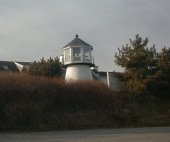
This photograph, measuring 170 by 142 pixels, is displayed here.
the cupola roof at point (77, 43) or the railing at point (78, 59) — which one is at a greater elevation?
the cupola roof at point (77, 43)

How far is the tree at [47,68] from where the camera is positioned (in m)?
44.7

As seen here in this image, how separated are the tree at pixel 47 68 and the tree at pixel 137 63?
6892 millimetres

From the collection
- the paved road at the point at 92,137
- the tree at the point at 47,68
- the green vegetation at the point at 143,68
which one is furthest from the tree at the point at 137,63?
the paved road at the point at 92,137

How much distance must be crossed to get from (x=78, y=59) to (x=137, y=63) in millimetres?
6457

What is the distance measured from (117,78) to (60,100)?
47.2 ft

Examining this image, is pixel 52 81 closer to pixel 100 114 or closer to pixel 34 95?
pixel 34 95

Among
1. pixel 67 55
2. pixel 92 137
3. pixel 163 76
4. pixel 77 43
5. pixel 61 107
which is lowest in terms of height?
pixel 92 137

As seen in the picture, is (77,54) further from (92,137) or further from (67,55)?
(92,137)

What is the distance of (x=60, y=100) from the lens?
32625 millimetres

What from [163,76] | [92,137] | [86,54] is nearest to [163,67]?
[163,76]

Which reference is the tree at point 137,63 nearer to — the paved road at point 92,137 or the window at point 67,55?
the window at point 67,55

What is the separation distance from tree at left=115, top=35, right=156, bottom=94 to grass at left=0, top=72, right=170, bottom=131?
4584 millimetres

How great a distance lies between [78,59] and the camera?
44375 mm

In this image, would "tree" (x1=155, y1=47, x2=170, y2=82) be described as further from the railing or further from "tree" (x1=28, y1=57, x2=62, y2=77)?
"tree" (x1=28, y1=57, x2=62, y2=77)
